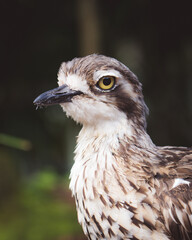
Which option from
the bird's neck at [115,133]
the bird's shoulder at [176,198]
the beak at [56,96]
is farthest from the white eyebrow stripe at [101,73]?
the bird's shoulder at [176,198]

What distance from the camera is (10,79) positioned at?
11000mm

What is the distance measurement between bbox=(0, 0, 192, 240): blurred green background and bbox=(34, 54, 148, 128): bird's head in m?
5.95

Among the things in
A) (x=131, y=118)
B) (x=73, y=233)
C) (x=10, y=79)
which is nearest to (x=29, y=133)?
(x=10, y=79)

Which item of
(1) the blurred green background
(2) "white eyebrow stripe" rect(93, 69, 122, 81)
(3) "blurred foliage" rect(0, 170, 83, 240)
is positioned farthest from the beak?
(1) the blurred green background

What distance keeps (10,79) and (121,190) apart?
8.56 m

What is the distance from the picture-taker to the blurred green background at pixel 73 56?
968 cm

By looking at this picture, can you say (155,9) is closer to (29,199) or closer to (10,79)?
(10,79)

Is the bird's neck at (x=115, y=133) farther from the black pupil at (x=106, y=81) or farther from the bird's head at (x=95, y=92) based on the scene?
the black pupil at (x=106, y=81)

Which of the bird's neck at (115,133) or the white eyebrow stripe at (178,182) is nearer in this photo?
the white eyebrow stripe at (178,182)

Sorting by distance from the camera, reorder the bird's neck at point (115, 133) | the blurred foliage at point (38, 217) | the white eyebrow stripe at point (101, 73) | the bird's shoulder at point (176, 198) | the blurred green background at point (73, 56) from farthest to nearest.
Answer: the blurred green background at point (73, 56) → the blurred foliage at point (38, 217) → the bird's neck at point (115, 133) → the white eyebrow stripe at point (101, 73) → the bird's shoulder at point (176, 198)

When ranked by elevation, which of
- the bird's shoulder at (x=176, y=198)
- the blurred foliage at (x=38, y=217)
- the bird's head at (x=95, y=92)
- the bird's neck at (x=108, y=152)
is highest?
the bird's head at (x=95, y=92)

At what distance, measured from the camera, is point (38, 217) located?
6715 millimetres

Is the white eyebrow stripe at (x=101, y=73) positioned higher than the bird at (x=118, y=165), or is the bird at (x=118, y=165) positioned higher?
the white eyebrow stripe at (x=101, y=73)

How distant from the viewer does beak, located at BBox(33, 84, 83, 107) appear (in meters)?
2.81
